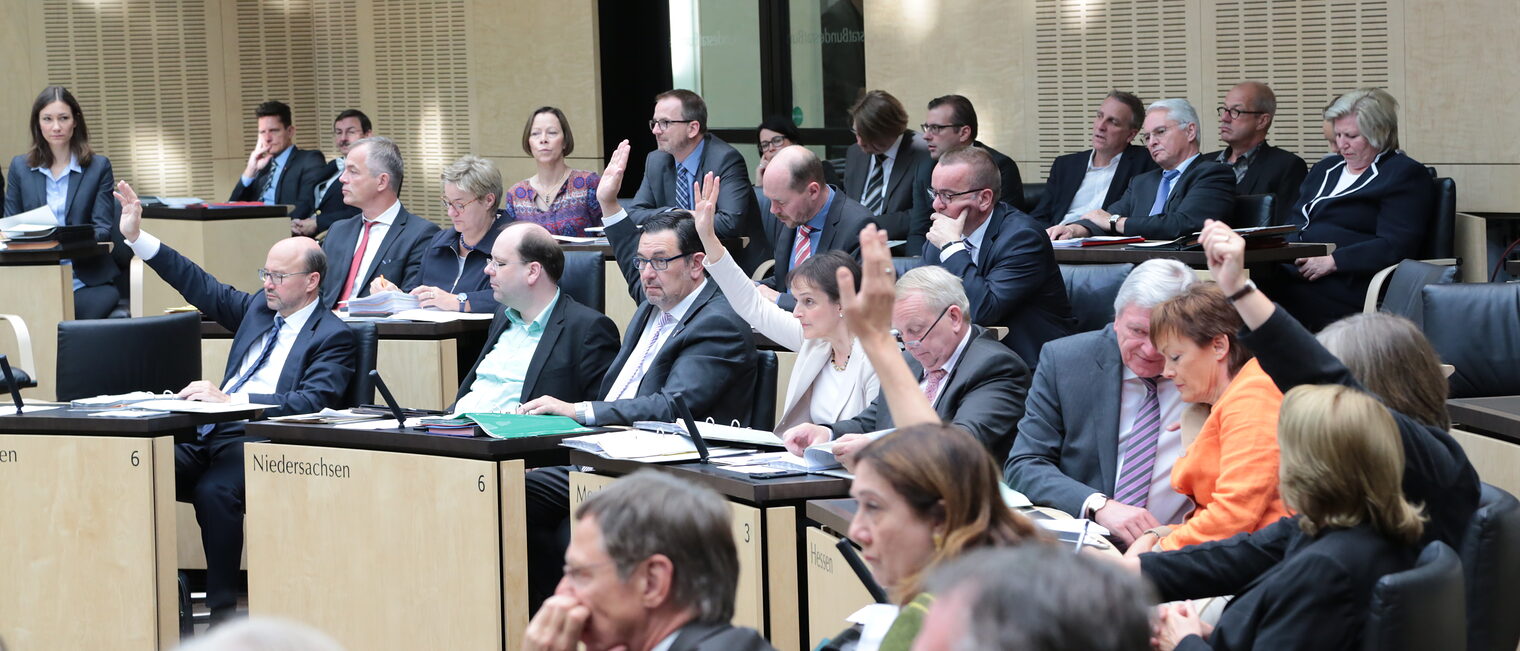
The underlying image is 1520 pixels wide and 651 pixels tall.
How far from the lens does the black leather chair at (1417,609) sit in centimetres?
235

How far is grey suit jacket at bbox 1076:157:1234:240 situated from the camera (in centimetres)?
651

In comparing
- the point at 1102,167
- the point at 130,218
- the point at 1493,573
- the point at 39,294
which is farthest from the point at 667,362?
the point at 39,294

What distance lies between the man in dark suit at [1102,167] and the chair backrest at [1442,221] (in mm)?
1283

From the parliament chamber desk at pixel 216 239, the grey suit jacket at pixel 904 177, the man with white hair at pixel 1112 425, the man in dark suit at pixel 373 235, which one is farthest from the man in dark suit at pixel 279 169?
the man with white hair at pixel 1112 425

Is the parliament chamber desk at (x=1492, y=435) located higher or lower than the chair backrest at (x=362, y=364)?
lower

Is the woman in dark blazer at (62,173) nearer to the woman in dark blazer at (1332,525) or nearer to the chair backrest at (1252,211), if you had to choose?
the chair backrest at (1252,211)

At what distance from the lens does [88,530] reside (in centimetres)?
466

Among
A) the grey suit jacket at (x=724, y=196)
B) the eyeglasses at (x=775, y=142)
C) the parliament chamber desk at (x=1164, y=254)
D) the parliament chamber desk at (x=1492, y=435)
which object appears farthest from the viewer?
the eyeglasses at (x=775, y=142)

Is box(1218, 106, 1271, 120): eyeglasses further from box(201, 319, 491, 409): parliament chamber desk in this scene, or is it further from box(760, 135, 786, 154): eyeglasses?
box(201, 319, 491, 409): parliament chamber desk

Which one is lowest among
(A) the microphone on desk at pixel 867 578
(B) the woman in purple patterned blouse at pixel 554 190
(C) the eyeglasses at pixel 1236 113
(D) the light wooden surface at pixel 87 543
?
(D) the light wooden surface at pixel 87 543

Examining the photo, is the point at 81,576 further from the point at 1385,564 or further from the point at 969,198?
the point at 1385,564

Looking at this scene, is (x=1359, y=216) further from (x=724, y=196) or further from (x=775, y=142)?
(x=775, y=142)

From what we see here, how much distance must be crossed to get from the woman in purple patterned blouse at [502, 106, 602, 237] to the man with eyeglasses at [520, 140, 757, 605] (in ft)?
8.44

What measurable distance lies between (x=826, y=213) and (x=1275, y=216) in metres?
2.03
